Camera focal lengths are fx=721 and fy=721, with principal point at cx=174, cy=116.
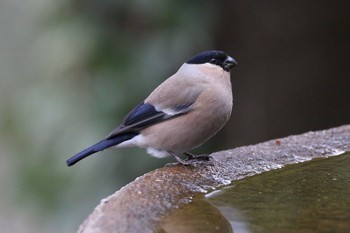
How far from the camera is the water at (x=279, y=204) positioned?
250cm

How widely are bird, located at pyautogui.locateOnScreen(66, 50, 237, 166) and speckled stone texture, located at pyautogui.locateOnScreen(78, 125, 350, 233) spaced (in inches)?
13.7

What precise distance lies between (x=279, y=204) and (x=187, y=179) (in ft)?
1.77

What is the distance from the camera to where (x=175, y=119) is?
4090mm

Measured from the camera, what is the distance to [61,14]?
227 inches

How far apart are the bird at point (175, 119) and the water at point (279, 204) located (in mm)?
722

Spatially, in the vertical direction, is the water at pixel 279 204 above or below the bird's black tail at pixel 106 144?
below

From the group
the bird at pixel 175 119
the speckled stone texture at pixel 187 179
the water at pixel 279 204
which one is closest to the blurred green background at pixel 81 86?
the bird at pixel 175 119

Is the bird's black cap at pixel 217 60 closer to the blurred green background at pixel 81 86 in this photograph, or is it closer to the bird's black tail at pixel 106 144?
the bird's black tail at pixel 106 144

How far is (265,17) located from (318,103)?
0.98m

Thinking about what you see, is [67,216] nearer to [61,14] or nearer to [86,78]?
[86,78]

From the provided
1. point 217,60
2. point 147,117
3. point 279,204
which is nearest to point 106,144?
point 147,117

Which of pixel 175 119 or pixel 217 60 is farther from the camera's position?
pixel 217 60

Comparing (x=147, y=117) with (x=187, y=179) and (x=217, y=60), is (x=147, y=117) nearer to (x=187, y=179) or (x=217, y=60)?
(x=217, y=60)

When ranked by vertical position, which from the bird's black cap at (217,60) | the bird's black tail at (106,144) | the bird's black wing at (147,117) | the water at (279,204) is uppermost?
the bird's black cap at (217,60)
